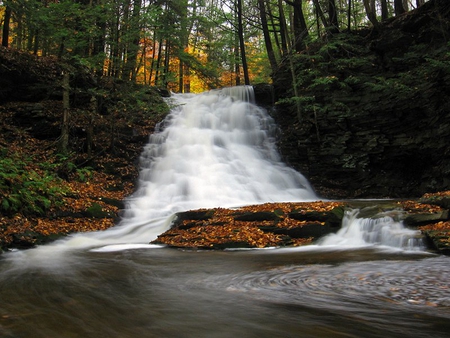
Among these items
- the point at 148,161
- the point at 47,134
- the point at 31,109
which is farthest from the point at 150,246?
the point at 31,109

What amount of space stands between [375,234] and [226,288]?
4.27 meters

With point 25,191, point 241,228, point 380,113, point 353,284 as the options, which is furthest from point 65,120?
point 380,113

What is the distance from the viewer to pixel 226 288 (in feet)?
14.6

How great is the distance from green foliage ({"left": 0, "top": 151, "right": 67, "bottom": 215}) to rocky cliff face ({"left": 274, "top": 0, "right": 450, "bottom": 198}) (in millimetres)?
10399

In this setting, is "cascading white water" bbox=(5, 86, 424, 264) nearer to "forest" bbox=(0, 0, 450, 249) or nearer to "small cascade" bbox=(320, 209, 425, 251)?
"small cascade" bbox=(320, 209, 425, 251)

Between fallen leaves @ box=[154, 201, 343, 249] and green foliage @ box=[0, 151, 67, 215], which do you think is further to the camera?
green foliage @ box=[0, 151, 67, 215]

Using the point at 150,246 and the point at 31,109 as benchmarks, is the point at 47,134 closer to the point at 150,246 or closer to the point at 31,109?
the point at 31,109

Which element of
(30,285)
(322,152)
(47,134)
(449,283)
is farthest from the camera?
(322,152)

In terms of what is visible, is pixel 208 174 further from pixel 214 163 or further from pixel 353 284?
pixel 353 284

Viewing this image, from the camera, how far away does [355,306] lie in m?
3.48

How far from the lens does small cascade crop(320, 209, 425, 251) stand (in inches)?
256

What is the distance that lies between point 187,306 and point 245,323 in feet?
2.76

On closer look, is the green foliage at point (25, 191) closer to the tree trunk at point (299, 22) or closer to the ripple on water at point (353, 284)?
the ripple on water at point (353, 284)

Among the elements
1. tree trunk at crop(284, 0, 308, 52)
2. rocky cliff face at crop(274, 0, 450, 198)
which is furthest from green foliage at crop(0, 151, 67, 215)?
tree trunk at crop(284, 0, 308, 52)
